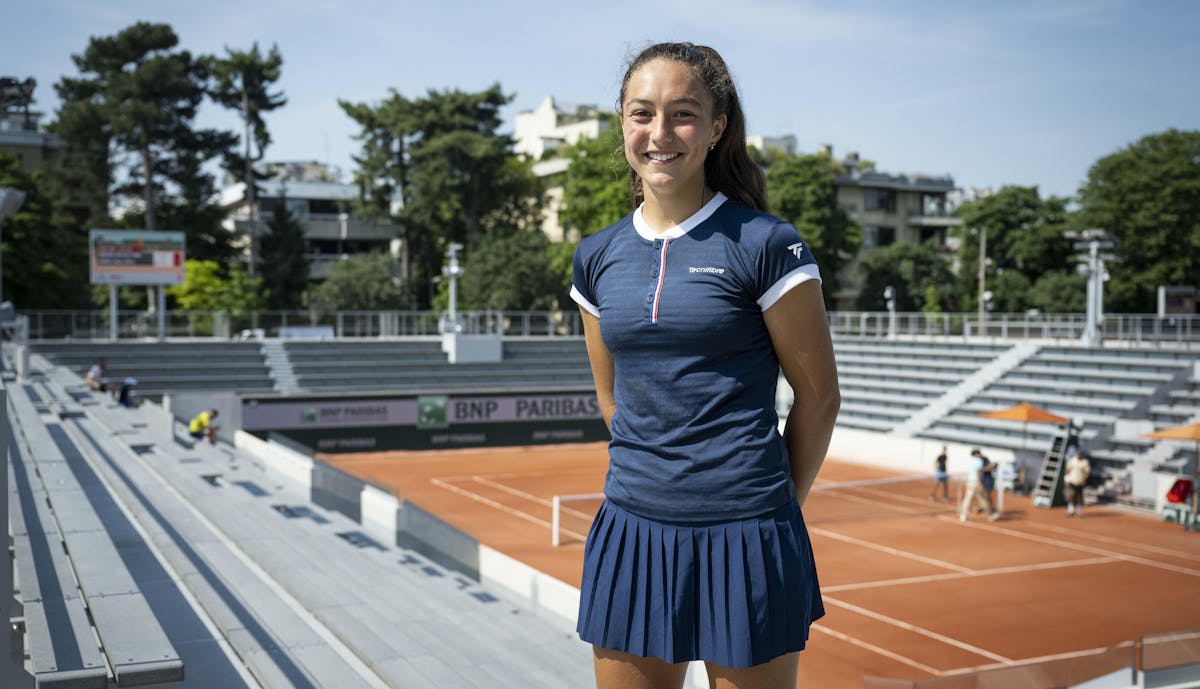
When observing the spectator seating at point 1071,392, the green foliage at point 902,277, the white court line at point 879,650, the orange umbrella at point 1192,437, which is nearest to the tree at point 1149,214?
the green foliage at point 902,277

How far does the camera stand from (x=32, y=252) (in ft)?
154

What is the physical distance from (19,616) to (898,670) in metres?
10.7

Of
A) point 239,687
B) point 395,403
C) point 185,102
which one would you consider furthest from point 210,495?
point 185,102

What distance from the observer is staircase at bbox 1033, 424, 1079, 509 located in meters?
25.3

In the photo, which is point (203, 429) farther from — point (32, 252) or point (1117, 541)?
point (32, 252)

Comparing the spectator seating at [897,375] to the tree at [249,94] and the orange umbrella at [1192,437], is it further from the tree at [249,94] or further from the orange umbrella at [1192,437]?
the tree at [249,94]

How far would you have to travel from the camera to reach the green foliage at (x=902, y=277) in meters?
67.2

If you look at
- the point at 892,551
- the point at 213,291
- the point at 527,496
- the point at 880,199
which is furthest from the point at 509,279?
the point at 892,551

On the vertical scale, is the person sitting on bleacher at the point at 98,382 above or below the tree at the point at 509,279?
below

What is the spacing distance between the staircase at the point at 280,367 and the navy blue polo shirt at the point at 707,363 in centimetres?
3373

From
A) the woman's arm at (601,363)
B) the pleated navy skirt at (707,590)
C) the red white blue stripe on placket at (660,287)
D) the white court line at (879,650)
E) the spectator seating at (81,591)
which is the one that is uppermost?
the red white blue stripe on placket at (660,287)

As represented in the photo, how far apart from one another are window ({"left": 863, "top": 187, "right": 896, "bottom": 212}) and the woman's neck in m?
75.4

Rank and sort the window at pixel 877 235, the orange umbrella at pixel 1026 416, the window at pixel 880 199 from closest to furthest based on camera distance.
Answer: the orange umbrella at pixel 1026 416
the window at pixel 877 235
the window at pixel 880 199

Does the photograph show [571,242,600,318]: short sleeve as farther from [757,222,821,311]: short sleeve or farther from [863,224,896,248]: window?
[863,224,896,248]: window
